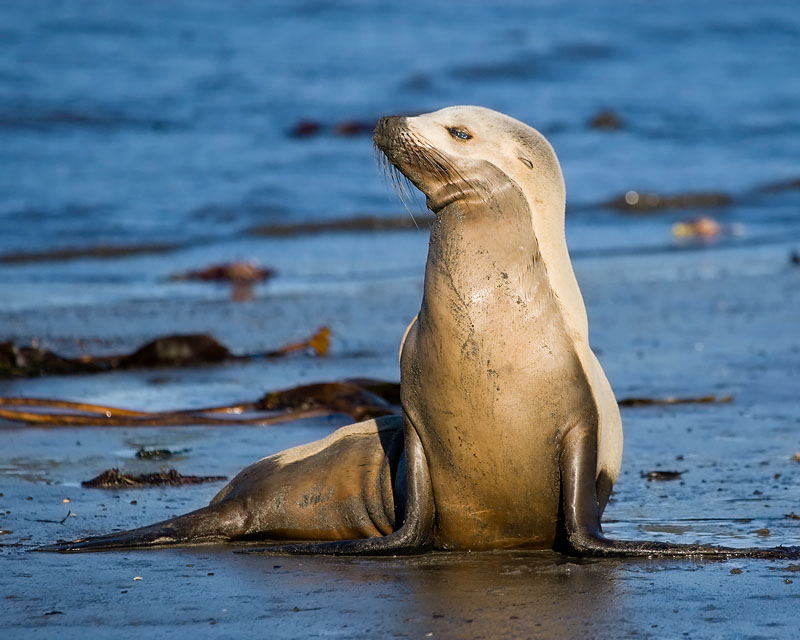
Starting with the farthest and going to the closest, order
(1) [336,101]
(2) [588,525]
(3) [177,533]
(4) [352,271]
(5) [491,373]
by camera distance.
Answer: (1) [336,101], (4) [352,271], (3) [177,533], (5) [491,373], (2) [588,525]

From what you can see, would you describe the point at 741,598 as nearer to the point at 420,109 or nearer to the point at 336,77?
the point at 420,109

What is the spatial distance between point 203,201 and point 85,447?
39.6 ft

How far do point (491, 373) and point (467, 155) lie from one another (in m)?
0.69

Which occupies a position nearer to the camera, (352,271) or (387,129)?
(387,129)

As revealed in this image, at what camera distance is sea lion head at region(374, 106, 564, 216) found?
440 cm

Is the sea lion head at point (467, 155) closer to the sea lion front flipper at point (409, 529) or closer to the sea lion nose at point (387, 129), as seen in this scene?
the sea lion nose at point (387, 129)

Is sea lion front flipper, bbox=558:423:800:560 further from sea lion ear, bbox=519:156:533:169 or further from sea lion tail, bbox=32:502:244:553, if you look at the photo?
sea lion tail, bbox=32:502:244:553

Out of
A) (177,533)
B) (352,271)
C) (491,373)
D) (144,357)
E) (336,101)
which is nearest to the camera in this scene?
(491,373)

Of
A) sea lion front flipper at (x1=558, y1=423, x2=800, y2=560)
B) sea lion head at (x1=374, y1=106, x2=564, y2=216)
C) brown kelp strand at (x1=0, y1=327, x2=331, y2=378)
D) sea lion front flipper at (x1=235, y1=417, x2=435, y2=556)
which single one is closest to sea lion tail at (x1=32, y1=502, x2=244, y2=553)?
sea lion front flipper at (x1=235, y1=417, x2=435, y2=556)

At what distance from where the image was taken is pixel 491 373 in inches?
171

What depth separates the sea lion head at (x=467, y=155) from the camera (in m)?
4.40

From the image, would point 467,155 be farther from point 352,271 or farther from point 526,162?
point 352,271

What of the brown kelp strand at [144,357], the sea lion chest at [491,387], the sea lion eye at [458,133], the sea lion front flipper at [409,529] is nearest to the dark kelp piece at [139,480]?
the sea lion front flipper at [409,529]

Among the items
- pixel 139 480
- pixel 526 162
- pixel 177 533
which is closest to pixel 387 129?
pixel 526 162
